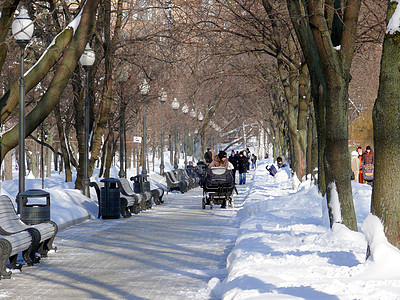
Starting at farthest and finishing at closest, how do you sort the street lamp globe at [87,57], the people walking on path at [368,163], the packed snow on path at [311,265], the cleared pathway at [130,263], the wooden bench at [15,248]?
the people walking on path at [368,163]
the street lamp globe at [87,57]
the wooden bench at [15,248]
the cleared pathway at [130,263]
the packed snow on path at [311,265]

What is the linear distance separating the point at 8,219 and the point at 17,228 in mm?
218

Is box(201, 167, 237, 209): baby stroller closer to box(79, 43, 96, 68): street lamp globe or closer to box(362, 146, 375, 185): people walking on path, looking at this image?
box(79, 43, 96, 68): street lamp globe

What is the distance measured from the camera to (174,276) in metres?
10.1

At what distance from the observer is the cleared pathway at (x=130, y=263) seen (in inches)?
355

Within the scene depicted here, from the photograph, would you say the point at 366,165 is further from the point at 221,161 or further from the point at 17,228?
the point at 17,228

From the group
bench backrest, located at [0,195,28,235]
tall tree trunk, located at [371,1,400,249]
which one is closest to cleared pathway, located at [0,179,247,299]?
bench backrest, located at [0,195,28,235]

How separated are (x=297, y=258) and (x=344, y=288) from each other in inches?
93.1

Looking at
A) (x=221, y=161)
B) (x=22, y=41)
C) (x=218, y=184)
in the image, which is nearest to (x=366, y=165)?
(x=221, y=161)

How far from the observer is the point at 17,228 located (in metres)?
11.8

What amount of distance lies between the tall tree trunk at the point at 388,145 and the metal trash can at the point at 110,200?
38.6 ft

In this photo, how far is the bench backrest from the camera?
1135 cm

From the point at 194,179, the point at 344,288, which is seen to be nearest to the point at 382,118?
the point at 344,288

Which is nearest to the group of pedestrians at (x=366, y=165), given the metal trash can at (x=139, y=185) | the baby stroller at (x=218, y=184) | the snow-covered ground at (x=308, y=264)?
the baby stroller at (x=218, y=184)

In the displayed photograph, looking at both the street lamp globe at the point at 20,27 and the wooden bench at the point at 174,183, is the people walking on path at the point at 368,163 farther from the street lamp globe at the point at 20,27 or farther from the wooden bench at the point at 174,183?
the street lamp globe at the point at 20,27
